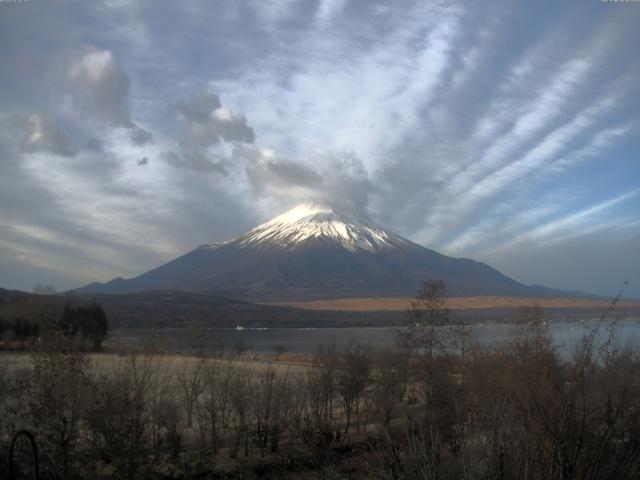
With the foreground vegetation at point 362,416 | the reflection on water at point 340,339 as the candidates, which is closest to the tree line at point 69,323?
the reflection on water at point 340,339

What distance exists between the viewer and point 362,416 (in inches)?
781

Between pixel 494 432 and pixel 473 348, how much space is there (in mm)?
11089

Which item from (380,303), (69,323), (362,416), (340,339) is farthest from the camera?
(380,303)

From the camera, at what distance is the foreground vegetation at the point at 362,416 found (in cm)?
491

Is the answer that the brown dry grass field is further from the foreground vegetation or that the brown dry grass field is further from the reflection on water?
the foreground vegetation

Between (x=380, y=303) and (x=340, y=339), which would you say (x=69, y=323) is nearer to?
(x=340, y=339)

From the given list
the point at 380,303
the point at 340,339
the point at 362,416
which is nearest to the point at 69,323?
the point at 362,416

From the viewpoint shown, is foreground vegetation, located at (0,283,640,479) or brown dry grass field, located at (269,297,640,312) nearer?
foreground vegetation, located at (0,283,640,479)

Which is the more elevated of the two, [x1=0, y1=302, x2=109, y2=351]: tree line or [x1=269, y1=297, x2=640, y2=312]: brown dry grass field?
[x1=269, y1=297, x2=640, y2=312]: brown dry grass field

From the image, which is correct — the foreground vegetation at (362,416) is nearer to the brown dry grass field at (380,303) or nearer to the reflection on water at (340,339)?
the reflection on water at (340,339)

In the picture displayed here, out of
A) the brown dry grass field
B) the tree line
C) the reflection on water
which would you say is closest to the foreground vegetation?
the reflection on water

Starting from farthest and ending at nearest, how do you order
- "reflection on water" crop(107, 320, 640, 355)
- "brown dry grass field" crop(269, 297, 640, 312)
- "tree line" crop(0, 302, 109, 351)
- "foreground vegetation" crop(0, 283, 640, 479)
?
"brown dry grass field" crop(269, 297, 640, 312)
"tree line" crop(0, 302, 109, 351)
"reflection on water" crop(107, 320, 640, 355)
"foreground vegetation" crop(0, 283, 640, 479)

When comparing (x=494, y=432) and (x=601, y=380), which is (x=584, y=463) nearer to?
(x=494, y=432)

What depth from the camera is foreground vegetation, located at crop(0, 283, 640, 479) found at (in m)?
4.91
